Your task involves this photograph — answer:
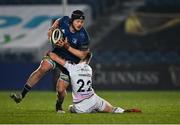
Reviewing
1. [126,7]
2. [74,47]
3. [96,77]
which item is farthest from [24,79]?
[74,47]

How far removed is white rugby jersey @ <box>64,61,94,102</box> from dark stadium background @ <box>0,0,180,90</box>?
35.3 feet

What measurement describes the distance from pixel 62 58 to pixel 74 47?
11.2 inches

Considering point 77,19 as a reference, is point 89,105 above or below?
below

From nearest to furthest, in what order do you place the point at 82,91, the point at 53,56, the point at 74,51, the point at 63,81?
the point at 82,91 < the point at 74,51 < the point at 53,56 < the point at 63,81

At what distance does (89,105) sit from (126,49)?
14.1 meters

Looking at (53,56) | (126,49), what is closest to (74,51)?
(53,56)

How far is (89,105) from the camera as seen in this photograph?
475 inches

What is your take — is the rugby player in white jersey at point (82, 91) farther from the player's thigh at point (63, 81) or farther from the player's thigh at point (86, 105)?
the player's thigh at point (63, 81)

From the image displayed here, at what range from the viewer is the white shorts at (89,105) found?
473 inches

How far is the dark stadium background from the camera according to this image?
909 inches

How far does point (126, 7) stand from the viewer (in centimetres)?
2919

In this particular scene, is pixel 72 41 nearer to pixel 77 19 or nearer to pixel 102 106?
pixel 77 19

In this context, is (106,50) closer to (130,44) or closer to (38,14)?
(130,44)

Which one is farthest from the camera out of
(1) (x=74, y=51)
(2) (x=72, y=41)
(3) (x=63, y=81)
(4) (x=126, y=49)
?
(4) (x=126, y=49)
